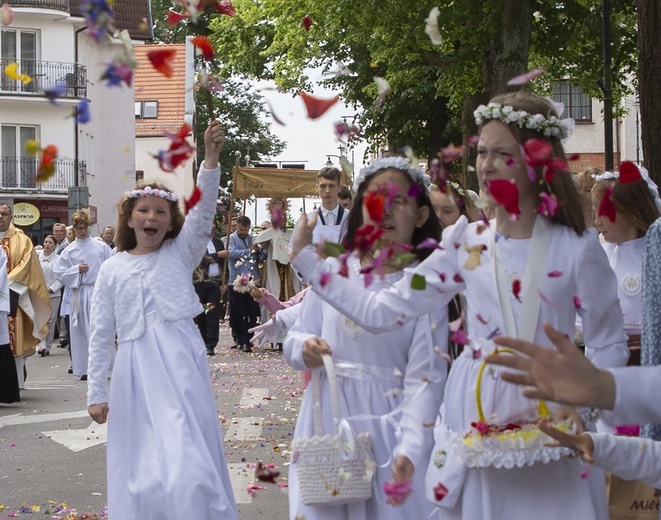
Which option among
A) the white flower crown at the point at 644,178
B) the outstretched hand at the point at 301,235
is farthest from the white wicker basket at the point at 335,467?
the white flower crown at the point at 644,178

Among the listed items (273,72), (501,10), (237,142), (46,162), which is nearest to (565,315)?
(46,162)

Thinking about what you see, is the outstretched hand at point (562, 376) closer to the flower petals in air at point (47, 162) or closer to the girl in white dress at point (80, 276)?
the flower petals in air at point (47, 162)

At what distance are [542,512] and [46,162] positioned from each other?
71.0 inches

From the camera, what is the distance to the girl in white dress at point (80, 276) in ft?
58.0

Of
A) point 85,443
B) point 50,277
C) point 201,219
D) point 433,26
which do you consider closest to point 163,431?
point 201,219

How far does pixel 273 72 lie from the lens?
3812 centimetres

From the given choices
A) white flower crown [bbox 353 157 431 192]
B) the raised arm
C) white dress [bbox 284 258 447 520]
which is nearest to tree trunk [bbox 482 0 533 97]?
the raised arm

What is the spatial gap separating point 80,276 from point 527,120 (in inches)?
575

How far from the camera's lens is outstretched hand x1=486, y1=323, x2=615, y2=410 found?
2473mm

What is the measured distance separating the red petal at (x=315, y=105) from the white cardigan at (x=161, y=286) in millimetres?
2465

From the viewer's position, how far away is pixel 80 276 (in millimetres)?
18234

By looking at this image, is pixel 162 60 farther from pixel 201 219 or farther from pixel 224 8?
pixel 201 219

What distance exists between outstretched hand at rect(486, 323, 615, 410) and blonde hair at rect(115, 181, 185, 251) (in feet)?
15.5

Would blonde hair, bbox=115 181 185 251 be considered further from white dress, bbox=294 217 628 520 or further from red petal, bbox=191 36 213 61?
white dress, bbox=294 217 628 520
